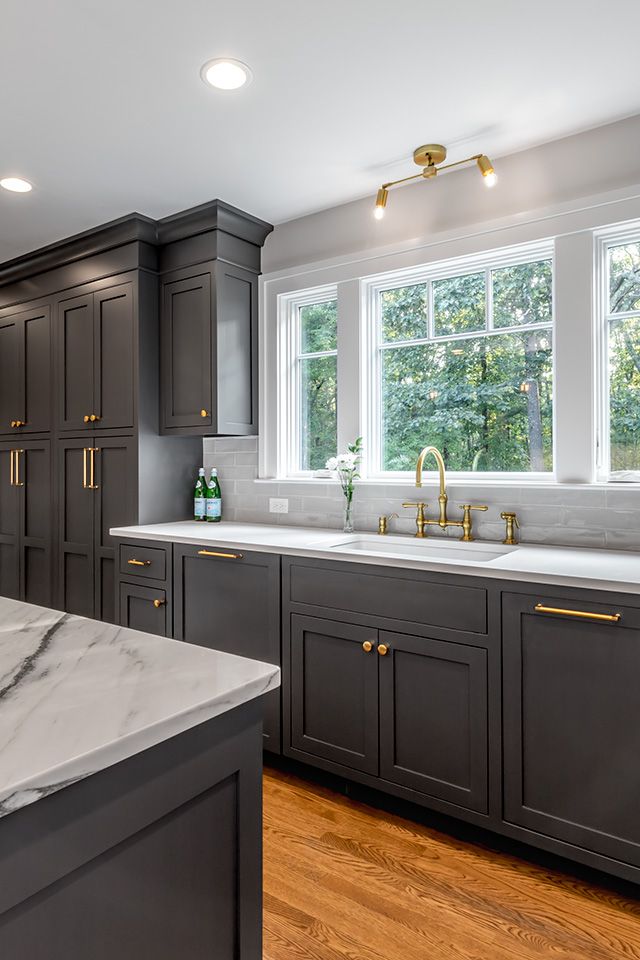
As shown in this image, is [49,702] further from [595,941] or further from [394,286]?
[394,286]

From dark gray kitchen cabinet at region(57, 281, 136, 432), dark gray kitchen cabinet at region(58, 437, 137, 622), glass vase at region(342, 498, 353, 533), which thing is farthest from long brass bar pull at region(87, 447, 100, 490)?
glass vase at region(342, 498, 353, 533)

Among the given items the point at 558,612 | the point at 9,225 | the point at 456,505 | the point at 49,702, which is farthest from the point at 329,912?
the point at 9,225

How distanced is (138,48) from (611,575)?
2.20 m

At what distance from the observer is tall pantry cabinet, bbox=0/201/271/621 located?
3.38m

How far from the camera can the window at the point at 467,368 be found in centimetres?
275

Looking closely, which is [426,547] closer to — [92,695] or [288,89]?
[288,89]

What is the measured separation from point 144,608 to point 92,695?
2.33m

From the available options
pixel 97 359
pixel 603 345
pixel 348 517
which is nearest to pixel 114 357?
pixel 97 359

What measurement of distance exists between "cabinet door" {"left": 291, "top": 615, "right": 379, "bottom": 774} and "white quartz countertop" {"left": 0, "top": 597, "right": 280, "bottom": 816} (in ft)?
4.24

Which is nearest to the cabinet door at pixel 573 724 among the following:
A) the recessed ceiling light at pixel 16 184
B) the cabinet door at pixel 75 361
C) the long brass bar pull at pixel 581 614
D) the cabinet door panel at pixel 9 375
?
the long brass bar pull at pixel 581 614

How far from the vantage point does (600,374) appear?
8.40ft

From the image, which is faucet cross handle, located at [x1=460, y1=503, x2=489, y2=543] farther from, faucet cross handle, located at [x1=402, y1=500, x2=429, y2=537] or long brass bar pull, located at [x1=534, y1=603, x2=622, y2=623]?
long brass bar pull, located at [x1=534, y1=603, x2=622, y2=623]

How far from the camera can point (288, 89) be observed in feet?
7.32

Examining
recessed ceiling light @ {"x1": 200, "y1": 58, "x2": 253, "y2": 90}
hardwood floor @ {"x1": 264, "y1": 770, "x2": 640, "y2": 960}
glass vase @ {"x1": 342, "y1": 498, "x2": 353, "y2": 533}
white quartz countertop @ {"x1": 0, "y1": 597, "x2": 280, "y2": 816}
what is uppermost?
recessed ceiling light @ {"x1": 200, "y1": 58, "x2": 253, "y2": 90}
